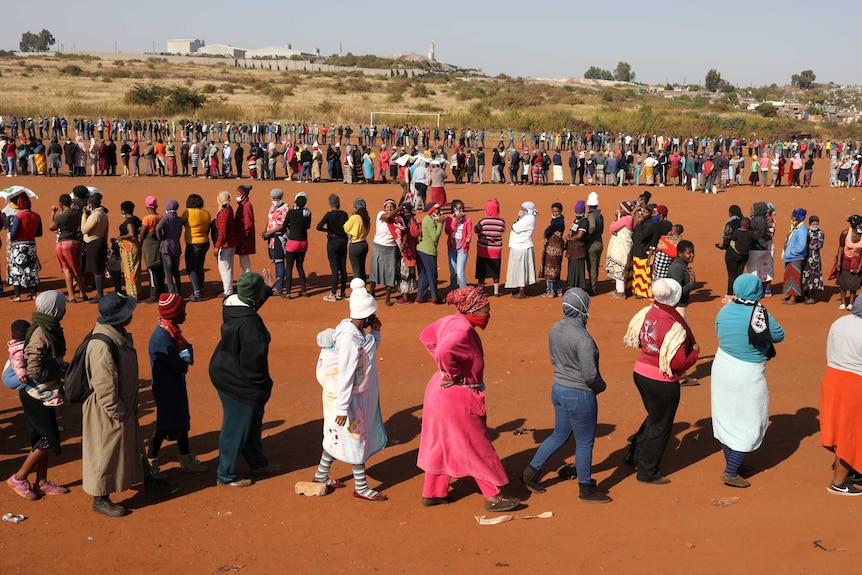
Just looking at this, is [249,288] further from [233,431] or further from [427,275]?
[427,275]

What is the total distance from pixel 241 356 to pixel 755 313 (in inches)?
158

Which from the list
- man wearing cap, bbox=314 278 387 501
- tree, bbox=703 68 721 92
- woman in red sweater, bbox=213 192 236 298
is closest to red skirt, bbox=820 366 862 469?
man wearing cap, bbox=314 278 387 501

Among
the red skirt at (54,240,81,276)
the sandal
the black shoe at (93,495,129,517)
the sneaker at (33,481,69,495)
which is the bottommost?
the sneaker at (33,481,69,495)

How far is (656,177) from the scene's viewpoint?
3180 centimetres

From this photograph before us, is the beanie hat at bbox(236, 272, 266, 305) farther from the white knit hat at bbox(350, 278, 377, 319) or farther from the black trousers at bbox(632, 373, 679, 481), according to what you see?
the black trousers at bbox(632, 373, 679, 481)

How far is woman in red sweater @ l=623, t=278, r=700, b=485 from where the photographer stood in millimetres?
6531

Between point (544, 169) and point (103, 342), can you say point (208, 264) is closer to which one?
point (103, 342)

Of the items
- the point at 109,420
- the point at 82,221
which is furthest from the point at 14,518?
the point at 82,221

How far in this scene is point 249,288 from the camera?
6.50 metres

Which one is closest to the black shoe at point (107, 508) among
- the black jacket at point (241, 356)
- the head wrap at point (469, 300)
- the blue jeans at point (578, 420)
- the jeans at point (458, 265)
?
the black jacket at point (241, 356)

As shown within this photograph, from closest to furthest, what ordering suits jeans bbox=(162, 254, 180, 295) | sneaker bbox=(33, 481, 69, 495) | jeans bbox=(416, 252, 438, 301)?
sneaker bbox=(33, 481, 69, 495) < jeans bbox=(162, 254, 180, 295) < jeans bbox=(416, 252, 438, 301)

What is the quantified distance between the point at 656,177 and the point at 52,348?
28.1 meters

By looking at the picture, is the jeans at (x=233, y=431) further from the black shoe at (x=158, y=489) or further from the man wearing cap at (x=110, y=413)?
the man wearing cap at (x=110, y=413)

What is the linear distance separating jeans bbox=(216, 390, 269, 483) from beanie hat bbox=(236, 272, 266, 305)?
2.59 feet
